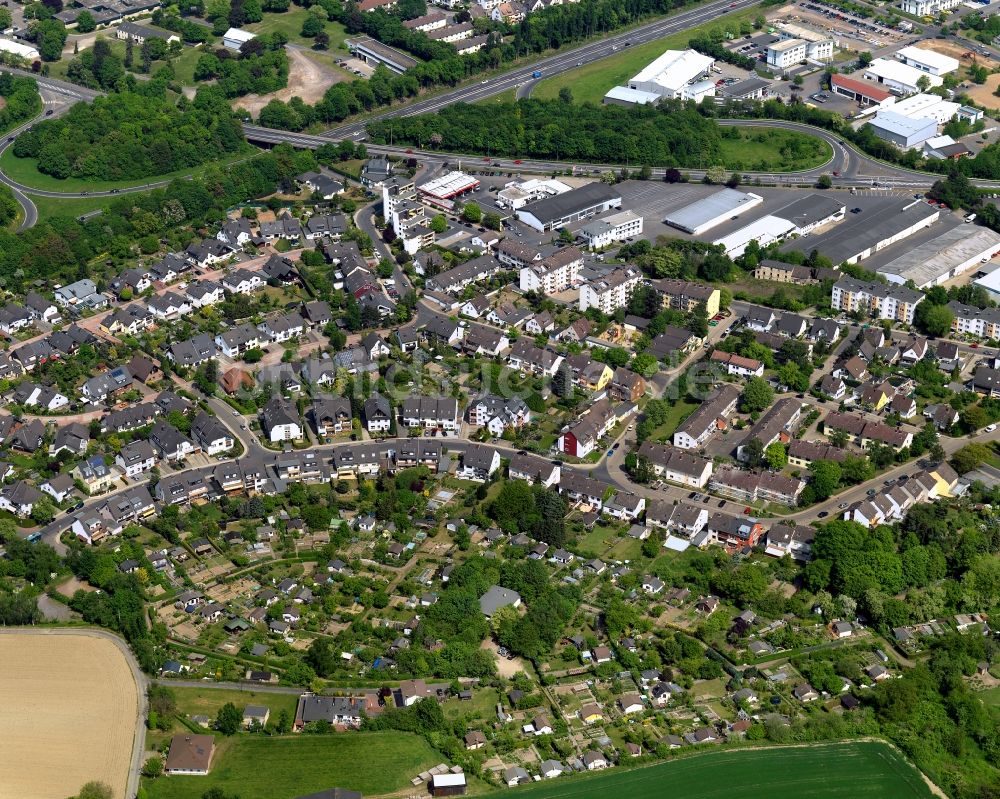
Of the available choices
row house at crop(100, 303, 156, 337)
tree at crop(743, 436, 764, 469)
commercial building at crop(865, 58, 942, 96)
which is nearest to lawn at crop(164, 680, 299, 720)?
tree at crop(743, 436, 764, 469)

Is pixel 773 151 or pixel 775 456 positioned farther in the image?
pixel 773 151

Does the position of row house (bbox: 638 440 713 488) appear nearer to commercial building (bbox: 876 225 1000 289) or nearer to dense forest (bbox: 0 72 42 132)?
commercial building (bbox: 876 225 1000 289)

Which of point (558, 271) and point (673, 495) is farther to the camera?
point (558, 271)

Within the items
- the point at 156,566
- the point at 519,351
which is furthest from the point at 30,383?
the point at 519,351

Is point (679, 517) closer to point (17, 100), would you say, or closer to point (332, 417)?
point (332, 417)

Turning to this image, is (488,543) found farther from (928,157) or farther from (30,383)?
(928,157)

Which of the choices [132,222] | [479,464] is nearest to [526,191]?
[132,222]

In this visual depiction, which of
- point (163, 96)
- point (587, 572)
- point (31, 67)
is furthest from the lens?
point (31, 67)
